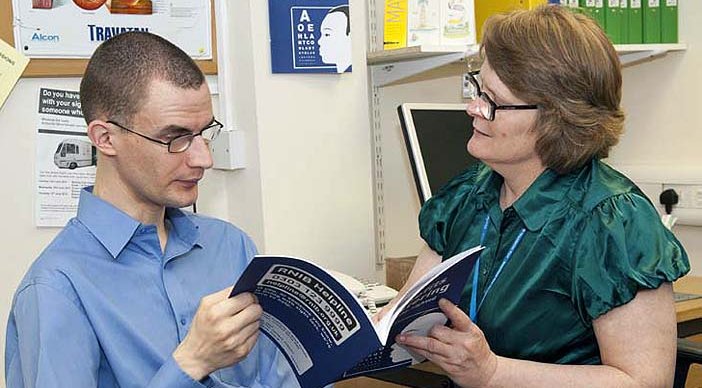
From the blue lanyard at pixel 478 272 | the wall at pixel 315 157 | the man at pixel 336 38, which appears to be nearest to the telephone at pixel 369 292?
the wall at pixel 315 157

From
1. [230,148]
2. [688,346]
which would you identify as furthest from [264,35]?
[688,346]

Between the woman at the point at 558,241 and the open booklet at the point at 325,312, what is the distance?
0.47ft

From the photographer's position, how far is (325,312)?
125 centimetres

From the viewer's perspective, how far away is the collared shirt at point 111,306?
1.30 meters

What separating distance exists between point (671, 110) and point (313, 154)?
134cm

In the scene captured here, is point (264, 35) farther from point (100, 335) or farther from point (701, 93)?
point (701, 93)

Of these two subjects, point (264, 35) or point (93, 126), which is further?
point (264, 35)

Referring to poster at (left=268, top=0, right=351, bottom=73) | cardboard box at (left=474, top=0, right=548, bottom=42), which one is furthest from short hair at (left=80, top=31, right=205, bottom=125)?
cardboard box at (left=474, top=0, right=548, bottom=42)

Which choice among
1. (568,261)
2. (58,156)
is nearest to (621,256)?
(568,261)

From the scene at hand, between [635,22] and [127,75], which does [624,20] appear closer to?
[635,22]

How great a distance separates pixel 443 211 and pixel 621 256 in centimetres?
40

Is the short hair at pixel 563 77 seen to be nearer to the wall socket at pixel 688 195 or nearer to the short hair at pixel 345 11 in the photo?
the short hair at pixel 345 11

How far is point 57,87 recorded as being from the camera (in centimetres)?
210

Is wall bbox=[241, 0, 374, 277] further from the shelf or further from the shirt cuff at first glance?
the shirt cuff
